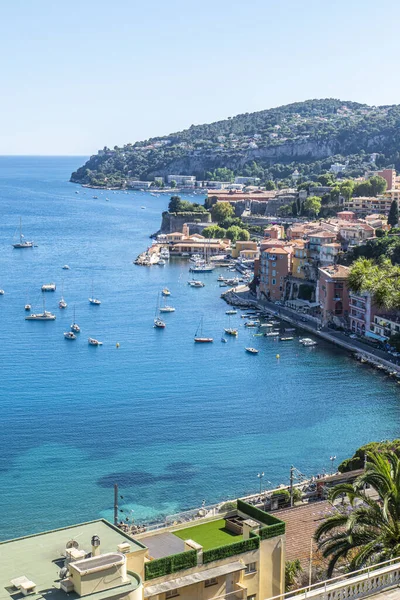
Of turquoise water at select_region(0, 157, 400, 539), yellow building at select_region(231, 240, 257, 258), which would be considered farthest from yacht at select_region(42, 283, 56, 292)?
yellow building at select_region(231, 240, 257, 258)

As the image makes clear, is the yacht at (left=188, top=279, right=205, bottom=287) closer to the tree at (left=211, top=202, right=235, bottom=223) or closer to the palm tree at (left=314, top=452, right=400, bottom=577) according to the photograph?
the tree at (left=211, top=202, right=235, bottom=223)

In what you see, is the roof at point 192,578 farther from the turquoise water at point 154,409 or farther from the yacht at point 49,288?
the yacht at point 49,288

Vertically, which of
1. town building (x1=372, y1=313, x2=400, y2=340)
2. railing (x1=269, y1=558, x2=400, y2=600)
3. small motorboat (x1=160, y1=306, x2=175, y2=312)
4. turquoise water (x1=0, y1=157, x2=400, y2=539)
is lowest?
turquoise water (x1=0, y1=157, x2=400, y2=539)

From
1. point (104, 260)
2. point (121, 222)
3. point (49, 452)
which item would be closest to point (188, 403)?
point (49, 452)

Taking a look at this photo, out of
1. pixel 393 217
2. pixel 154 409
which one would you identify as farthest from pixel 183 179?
pixel 154 409

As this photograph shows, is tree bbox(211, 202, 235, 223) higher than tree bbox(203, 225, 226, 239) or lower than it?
higher

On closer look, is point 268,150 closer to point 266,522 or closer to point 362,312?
point 362,312

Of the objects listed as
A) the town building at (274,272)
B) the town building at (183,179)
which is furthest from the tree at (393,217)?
the town building at (183,179)

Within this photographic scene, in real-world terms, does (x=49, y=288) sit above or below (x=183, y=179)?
below
